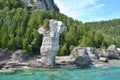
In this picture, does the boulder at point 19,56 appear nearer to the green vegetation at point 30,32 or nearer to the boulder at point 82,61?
the green vegetation at point 30,32

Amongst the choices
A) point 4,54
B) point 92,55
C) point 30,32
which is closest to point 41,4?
point 30,32

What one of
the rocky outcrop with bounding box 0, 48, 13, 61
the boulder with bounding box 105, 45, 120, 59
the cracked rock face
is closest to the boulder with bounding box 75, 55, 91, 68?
the cracked rock face

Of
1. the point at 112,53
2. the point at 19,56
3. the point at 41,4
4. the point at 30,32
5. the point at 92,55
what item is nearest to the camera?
the point at 19,56

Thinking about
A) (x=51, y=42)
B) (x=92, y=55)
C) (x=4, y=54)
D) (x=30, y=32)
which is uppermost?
(x=30, y=32)

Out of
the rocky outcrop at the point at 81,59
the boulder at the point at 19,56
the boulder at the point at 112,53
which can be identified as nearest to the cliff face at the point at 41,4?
the boulder at the point at 112,53

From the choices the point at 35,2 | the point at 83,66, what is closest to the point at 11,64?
the point at 83,66

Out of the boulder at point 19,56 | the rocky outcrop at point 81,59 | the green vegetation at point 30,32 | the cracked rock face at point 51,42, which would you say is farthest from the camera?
the green vegetation at point 30,32

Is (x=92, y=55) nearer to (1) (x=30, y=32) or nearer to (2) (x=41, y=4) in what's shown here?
(1) (x=30, y=32)

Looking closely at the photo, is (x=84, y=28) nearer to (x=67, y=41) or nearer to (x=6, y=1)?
(x=67, y=41)

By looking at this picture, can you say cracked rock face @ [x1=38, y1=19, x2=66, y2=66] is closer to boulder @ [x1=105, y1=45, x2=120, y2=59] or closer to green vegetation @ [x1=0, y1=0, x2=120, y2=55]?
green vegetation @ [x1=0, y1=0, x2=120, y2=55]

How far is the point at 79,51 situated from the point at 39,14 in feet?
102

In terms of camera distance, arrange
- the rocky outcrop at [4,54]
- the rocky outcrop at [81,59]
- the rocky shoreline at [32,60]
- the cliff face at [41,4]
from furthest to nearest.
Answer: the cliff face at [41,4] → the rocky outcrop at [4,54] → the rocky outcrop at [81,59] → the rocky shoreline at [32,60]

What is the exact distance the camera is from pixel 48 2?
148m

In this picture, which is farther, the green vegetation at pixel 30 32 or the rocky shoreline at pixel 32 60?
the green vegetation at pixel 30 32
